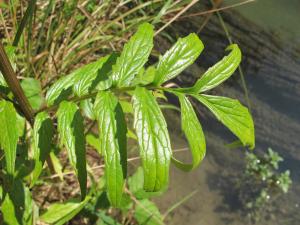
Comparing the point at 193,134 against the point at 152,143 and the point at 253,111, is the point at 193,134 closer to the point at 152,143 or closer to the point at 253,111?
the point at 152,143

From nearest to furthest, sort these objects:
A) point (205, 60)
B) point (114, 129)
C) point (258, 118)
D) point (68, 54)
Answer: point (114, 129) → point (68, 54) → point (258, 118) → point (205, 60)

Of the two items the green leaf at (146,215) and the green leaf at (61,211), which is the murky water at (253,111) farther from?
the green leaf at (61,211)

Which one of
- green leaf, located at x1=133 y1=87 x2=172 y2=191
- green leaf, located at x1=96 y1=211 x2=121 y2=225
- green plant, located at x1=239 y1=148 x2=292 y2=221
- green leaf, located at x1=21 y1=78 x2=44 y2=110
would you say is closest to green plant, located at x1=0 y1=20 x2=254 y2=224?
green leaf, located at x1=133 y1=87 x2=172 y2=191

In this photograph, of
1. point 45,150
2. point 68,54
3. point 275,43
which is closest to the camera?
point 45,150

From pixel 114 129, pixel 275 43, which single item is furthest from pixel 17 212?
pixel 275 43

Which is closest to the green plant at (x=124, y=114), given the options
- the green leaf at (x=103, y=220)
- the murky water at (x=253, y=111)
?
the green leaf at (x=103, y=220)

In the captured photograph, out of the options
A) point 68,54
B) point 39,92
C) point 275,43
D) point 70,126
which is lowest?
point 275,43

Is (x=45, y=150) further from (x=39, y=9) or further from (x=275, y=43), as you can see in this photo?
(x=275, y=43)
